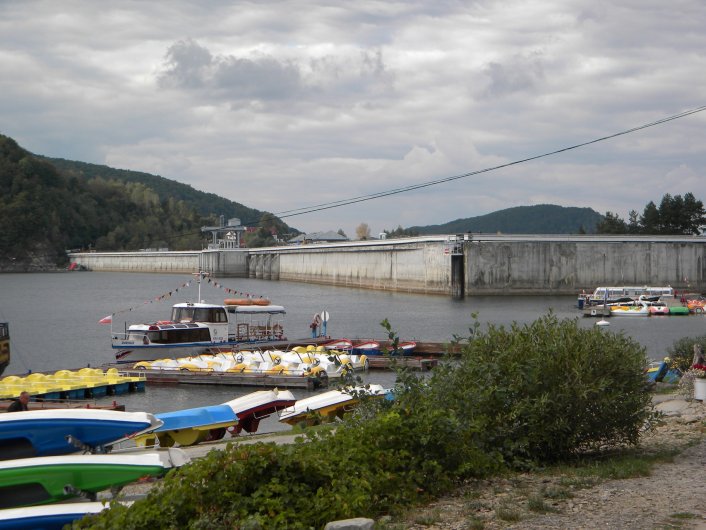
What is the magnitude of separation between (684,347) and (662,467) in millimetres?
14778

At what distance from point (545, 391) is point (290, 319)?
63.4m

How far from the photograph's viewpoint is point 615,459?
39.8 ft

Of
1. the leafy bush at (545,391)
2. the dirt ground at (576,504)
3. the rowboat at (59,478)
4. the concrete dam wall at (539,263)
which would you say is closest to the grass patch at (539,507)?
the dirt ground at (576,504)

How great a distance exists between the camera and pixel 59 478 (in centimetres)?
964

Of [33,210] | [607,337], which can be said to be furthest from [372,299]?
[33,210]

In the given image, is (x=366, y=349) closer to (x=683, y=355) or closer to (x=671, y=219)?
(x=683, y=355)

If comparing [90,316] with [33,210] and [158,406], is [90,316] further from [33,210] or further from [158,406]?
[33,210]

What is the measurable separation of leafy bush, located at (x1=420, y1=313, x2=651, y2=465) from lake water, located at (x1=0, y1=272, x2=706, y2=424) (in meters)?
22.0

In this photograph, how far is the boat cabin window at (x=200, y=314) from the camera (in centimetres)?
4619

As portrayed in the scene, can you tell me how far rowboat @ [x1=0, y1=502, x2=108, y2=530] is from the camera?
29.6 ft

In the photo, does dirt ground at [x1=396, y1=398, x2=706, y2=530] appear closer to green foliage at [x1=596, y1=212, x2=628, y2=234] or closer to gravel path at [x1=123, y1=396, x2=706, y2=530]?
gravel path at [x1=123, y1=396, x2=706, y2=530]

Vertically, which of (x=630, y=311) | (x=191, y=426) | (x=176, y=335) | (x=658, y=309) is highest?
(x=176, y=335)

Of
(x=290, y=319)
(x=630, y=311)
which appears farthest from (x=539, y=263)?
(x=290, y=319)

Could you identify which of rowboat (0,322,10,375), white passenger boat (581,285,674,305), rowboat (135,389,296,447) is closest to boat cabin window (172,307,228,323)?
rowboat (0,322,10,375)
